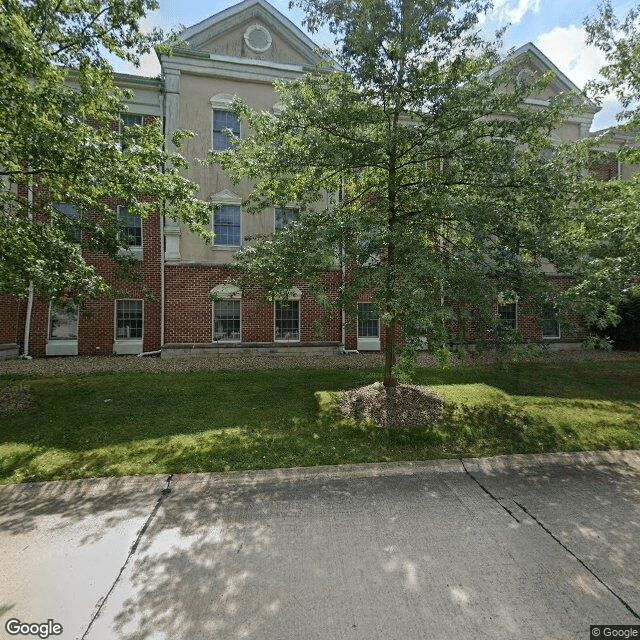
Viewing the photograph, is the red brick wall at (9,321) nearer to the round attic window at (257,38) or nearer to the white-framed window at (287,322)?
the white-framed window at (287,322)

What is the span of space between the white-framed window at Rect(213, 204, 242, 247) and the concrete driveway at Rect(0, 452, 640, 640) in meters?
11.0

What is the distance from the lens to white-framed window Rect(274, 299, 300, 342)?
15.1 m

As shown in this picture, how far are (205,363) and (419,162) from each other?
30.0 ft

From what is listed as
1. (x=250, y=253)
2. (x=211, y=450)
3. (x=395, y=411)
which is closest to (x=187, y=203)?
(x=250, y=253)

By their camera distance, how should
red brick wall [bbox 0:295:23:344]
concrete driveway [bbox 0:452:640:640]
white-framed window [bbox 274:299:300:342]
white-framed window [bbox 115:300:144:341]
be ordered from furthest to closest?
white-framed window [bbox 274:299:300:342] → white-framed window [bbox 115:300:144:341] → red brick wall [bbox 0:295:23:344] → concrete driveway [bbox 0:452:640:640]

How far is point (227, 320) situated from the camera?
14719 millimetres

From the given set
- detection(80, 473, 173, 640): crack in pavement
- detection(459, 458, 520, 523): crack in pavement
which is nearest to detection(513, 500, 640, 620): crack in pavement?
detection(459, 458, 520, 523): crack in pavement

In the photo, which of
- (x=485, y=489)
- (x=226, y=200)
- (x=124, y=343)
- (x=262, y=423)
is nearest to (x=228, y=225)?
(x=226, y=200)

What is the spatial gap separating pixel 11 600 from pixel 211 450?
2.97 meters

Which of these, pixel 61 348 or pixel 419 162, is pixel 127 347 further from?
pixel 419 162

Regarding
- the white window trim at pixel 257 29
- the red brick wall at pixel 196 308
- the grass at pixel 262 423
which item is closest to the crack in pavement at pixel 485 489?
the grass at pixel 262 423

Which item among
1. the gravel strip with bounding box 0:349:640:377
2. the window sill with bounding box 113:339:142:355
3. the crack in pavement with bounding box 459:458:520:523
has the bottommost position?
the crack in pavement with bounding box 459:458:520:523

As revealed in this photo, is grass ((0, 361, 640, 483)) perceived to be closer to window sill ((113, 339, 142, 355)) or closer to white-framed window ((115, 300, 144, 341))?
window sill ((113, 339, 142, 355))

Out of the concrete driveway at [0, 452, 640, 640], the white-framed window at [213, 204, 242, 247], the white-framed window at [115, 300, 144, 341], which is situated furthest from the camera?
the white-framed window at [115, 300, 144, 341]
